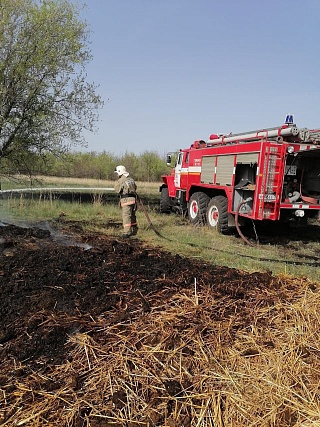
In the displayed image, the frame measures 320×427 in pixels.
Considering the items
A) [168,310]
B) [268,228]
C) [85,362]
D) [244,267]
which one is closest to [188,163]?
[268,228]

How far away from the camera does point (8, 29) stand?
1470 centimetres

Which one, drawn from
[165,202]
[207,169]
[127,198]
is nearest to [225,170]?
[207,169]

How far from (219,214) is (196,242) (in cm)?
157

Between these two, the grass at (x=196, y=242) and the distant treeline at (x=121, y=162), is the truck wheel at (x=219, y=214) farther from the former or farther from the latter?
the distant treeline at (x=121, y=162)

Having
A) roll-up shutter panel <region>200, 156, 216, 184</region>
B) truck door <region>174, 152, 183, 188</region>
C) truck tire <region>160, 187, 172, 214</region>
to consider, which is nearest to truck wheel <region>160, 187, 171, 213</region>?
truck tire <region>160, 187, 172, 214</region>

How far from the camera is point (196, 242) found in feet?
26.6

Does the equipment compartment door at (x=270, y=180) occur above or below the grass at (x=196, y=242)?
above

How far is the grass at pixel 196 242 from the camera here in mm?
6250

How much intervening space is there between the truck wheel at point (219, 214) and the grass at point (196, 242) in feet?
0.87

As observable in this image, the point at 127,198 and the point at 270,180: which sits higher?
the point at 270,180

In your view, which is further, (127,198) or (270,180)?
(127,198)

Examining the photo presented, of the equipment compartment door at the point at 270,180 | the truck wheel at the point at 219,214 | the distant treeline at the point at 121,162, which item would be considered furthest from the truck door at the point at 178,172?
the distant treeline at the point at 121,162

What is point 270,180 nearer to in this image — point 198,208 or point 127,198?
point 198,208

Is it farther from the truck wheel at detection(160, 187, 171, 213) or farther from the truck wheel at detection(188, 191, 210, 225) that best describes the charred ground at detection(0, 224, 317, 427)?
the truck wheel at detection(160, 187, 171, 213)
